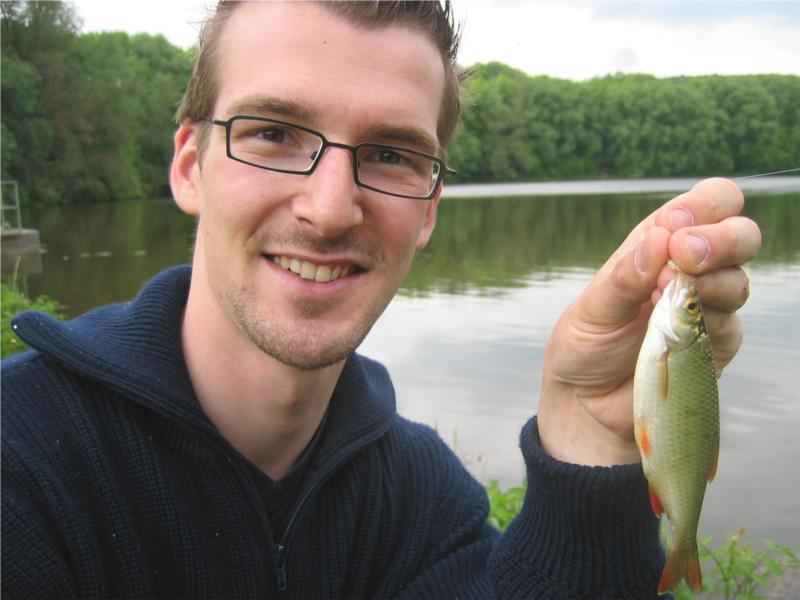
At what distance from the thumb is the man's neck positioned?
93 cm

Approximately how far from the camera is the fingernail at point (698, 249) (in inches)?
69.2

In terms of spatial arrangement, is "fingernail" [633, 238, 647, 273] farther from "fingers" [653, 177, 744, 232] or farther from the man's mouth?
the man's mouth

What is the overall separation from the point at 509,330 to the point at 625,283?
9898 millimetres

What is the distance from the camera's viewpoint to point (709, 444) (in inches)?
80.4

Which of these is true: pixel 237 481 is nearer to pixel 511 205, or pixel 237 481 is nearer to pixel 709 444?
pixel 709 444

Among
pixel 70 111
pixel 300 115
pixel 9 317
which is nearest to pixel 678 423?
pixel 300 115

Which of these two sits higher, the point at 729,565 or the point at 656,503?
the point at 656,503

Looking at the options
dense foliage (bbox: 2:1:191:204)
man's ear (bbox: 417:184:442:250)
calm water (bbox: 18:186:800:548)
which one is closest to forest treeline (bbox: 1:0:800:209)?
dense foliage (bbox: 2:1:191:204)

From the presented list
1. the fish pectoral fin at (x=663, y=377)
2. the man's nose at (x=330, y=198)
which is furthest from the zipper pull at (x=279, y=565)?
the fish pectoral fin at (x=663, y=377)

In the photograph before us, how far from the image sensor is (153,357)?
7.33ft

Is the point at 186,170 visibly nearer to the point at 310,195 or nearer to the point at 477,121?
the point at 310,195

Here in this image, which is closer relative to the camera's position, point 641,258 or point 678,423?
point 641,258

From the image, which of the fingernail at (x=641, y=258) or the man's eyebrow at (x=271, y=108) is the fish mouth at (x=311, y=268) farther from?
the fingernail at (x=641, y=258)

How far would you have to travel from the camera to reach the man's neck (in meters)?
2.40
